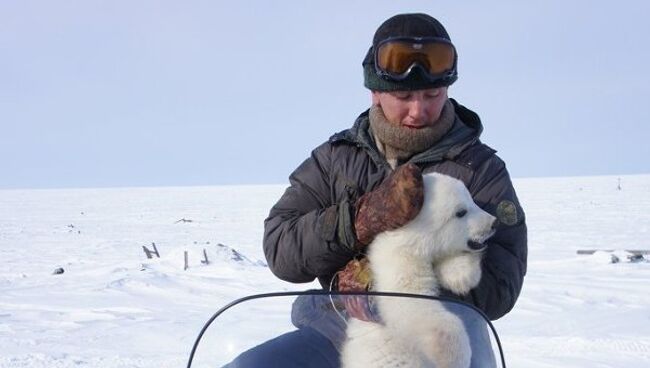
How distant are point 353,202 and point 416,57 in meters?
0.50

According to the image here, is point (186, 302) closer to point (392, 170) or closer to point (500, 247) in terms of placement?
point (392, 170)

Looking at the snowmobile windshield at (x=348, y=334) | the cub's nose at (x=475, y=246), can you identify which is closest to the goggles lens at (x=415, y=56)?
the cub's nose at (x=475, y=246)

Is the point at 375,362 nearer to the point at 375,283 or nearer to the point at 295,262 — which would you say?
the point at 375,283

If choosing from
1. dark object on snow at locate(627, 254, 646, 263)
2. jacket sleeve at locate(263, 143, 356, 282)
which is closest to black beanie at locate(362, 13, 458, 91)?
jacket sleeve at locate(263, 143, 356, 282)

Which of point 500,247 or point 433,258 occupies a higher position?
point 433,258

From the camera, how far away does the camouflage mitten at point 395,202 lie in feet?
5.42

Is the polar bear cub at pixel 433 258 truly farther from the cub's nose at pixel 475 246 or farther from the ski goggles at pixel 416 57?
the ski goggles at pixel 416 57

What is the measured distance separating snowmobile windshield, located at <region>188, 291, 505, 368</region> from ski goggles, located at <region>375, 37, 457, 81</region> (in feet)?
2.57

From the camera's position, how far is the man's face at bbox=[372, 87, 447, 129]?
7.16ft

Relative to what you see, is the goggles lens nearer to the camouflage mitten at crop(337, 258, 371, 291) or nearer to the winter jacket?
the winter jacket

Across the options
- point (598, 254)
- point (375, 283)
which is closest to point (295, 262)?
point (375, 283)

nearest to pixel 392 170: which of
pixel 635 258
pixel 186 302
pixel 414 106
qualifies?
pixel 414 106

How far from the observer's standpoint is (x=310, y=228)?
197 cm

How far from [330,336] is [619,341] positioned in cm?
452
